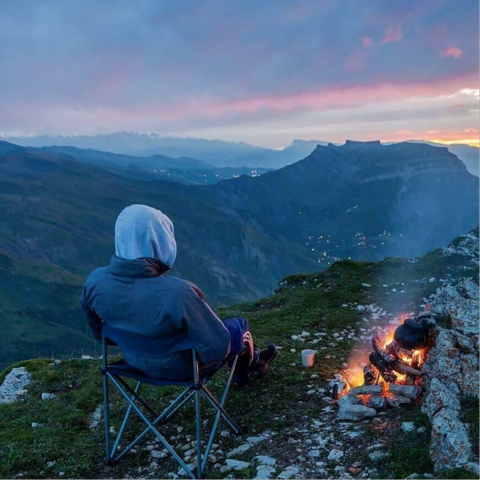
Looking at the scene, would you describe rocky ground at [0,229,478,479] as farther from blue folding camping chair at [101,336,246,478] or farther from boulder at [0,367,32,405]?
blue folding camping chair at [101,336,246,478]

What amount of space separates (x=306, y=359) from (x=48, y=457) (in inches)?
155

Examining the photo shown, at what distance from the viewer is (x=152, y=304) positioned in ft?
13.2

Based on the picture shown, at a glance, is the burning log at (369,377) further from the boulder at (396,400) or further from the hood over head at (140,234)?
the hood over head at (140,234)

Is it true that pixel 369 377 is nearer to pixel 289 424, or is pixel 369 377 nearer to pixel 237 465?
pixel 289 424

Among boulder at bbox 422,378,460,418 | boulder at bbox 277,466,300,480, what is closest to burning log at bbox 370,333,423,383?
boulder at bbox 422,378,460,418

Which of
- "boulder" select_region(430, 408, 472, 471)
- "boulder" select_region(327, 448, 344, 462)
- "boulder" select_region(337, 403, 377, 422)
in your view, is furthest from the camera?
"boulder" select_region(337, 403, 377, 422)

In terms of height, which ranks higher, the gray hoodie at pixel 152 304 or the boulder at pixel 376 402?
the gray hoodie at pixel 152 304

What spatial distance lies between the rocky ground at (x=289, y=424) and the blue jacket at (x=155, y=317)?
1.11 metres

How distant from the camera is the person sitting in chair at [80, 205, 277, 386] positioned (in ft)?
Answer: 13.1

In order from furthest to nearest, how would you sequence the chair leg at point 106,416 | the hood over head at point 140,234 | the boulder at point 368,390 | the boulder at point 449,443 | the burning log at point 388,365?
the burning log at point 388,365 < the boulder at point 368,390 < the chair leg at point 106,416 < the hood over head at point 140,234 < the boulder at point 449,443

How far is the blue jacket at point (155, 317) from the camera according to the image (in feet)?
13.1

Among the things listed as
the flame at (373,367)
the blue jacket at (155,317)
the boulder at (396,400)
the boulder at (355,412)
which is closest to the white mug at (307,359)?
the flame at (373,367)

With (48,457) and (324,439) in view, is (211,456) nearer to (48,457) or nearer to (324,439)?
(324,439)

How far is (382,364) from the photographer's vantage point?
5.75 metres
